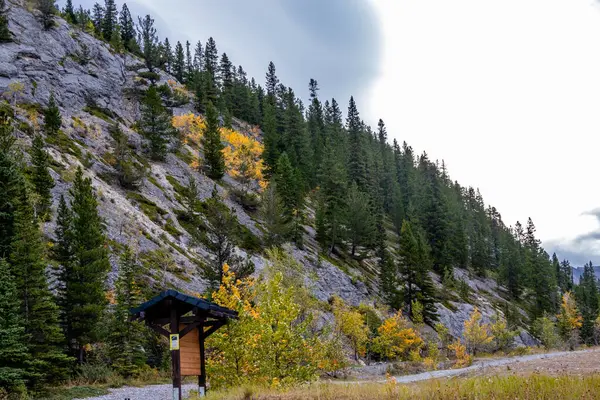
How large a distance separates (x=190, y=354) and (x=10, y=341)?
1012 centimetres

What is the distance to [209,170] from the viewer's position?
66250mm

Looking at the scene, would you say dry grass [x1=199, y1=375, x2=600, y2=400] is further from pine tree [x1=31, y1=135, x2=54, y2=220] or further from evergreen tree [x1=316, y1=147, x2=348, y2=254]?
evergreen tree [x1=316, y1=147, x2=348, y2=254]

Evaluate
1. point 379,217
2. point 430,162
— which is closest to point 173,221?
point 379,217

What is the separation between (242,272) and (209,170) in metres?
38.7

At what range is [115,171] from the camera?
5038 centimetres

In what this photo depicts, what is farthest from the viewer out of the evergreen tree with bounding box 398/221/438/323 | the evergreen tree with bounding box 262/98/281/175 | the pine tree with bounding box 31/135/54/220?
the evergreen tree with bounding box 262/98/281/175

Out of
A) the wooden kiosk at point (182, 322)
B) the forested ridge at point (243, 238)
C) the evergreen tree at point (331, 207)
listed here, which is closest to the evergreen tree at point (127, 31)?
the forested ridge at point (243, 238)

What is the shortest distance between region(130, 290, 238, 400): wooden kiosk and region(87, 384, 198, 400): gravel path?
6.91 metres

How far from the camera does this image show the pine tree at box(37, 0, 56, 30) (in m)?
71.4

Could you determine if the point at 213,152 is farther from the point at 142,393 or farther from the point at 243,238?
the point at 142,393

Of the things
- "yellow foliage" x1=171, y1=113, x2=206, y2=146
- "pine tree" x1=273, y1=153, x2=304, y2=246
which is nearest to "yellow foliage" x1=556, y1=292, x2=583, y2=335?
"pine tree" x1=273, y1=153, x2=304, y2=246

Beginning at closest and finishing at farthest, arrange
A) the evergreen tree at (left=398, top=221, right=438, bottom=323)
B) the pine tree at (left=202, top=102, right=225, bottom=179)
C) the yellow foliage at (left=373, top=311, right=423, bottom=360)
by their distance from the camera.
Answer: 1. the yellow foliage at (left=373, top=311, right=423, bottom=360)
2. the evergreen tree at (left=398, top=221, right=438, bottom=323)
3. the pine tree at (left=202, top=102, right=225, bottom=179)

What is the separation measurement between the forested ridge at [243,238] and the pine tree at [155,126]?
232 millimetres

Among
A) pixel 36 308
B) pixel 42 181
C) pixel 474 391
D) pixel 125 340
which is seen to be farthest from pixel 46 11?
pixel 474 391
